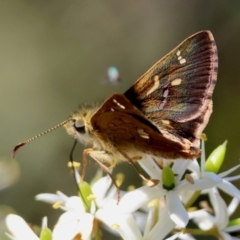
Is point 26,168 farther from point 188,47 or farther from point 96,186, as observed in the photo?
point 188,47

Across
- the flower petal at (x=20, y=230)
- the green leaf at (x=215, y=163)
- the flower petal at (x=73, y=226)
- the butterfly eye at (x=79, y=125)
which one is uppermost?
the butterfly eye at (x=79, y=125)

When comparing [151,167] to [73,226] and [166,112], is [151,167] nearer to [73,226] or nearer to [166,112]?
[166,112]

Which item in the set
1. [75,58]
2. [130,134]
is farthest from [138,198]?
[75,58]

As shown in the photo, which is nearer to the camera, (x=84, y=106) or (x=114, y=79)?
(x=84, y=106)

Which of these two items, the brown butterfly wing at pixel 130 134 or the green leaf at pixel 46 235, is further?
the green leaf at pixel 46 235

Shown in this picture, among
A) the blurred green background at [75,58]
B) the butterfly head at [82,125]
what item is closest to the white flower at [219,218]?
the butterfly head at [82,125]

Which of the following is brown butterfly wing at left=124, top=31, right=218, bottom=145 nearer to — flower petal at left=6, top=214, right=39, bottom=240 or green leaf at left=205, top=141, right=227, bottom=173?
green leaf at left=205, top=141, right=227, bottom=173

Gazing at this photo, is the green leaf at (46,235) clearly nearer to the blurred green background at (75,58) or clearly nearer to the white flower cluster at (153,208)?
the white flower cluster at (153,208)

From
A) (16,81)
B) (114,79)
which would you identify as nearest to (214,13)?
(16,81)
